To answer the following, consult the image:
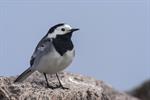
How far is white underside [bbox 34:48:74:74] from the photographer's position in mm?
14539

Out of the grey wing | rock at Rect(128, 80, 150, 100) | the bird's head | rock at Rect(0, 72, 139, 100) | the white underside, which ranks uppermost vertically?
the bird's head

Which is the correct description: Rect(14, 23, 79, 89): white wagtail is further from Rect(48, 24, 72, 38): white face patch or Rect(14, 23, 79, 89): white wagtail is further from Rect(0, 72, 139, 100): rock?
Rect(0, 72, 139, 100): rock

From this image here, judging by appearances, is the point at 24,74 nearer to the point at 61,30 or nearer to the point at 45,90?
the point at 61,30

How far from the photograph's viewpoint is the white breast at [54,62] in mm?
14539

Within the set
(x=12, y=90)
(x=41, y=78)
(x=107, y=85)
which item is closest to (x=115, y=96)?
(x=107, y=85)

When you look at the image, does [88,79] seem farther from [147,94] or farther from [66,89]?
[147,94]

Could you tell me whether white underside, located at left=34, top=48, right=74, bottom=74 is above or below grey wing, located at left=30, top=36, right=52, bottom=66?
below

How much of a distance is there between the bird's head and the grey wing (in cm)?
14

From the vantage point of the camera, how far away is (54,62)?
14523 mm

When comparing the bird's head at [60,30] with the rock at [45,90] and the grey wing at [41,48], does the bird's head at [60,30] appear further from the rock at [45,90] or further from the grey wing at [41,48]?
the rock at [45,90]

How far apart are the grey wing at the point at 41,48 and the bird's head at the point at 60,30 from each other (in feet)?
A: 0.45

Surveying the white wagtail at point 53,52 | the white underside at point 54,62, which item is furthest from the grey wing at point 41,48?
the white underside at point 54,62

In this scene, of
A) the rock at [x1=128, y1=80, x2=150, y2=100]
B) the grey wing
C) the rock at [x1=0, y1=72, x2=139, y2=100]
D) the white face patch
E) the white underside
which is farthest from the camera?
the rock at [x1=128, y1=80, x2=150, y2=100]

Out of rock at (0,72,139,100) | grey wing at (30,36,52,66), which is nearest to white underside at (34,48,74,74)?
grey wing at (30,36,52,66)
